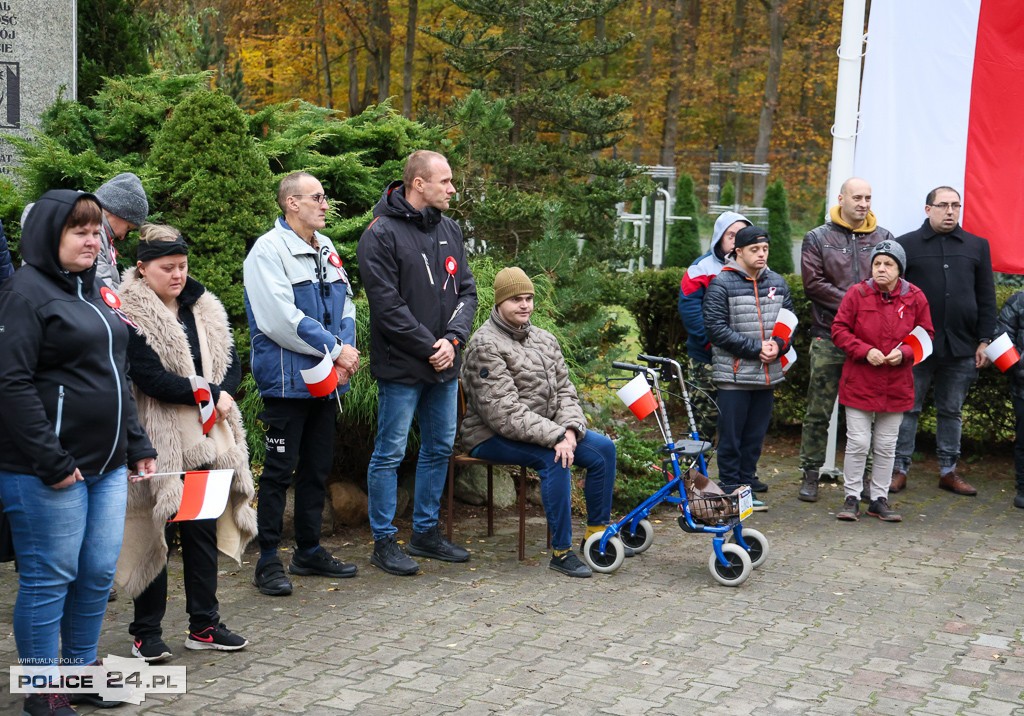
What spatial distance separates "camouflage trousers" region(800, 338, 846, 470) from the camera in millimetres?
7816

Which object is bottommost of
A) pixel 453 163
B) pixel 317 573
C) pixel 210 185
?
pixel 317 573

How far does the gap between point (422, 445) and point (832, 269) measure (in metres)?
3.31

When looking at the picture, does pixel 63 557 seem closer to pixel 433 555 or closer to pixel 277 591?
pixel 277 591

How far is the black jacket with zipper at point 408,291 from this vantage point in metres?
5.76

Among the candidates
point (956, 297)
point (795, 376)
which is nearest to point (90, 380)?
point (956, 297)

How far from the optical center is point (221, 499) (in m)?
4.28

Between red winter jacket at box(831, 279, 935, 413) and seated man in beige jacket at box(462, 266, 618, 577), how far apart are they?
2.07m

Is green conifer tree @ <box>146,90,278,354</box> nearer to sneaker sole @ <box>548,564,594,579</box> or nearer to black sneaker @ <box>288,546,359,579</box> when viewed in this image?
black sneaker @ <box>288,546,359,579</box>

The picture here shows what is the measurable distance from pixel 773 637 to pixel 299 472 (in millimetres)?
2506

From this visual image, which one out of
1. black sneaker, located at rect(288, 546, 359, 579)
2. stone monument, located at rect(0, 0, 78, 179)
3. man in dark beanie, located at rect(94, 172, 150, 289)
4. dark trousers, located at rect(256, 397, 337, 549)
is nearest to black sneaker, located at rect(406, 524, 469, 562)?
black sneaker, located at rect(288, 546, 359, 579)

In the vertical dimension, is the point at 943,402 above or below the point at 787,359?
below

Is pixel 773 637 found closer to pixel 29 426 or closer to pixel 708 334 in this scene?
pixel 708 334

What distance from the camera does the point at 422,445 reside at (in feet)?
20.2

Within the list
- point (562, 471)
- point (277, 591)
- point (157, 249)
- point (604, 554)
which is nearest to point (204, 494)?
point (157, 249)
